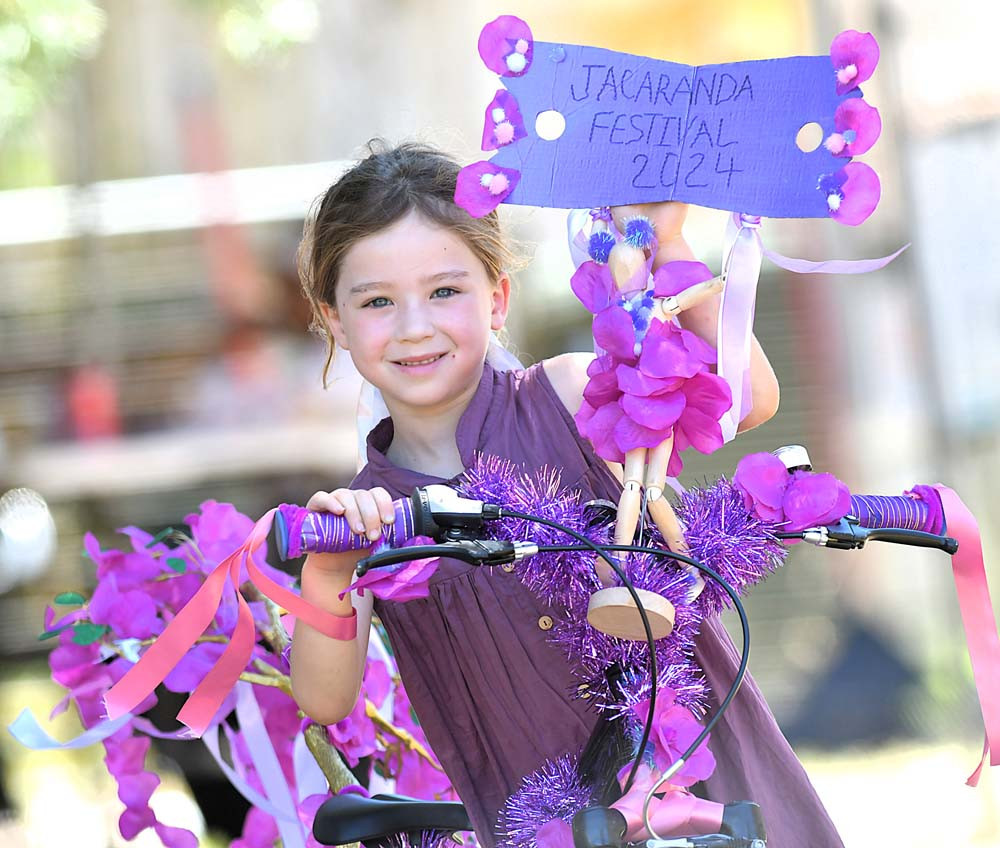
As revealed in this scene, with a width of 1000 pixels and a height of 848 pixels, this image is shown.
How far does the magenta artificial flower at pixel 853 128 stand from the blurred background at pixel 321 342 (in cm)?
377

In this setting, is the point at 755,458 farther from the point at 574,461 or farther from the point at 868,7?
the point at 868,7

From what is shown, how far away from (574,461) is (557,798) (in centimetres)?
52

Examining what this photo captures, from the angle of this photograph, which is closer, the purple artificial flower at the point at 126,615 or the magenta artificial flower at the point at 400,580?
the magenta artificial flower at the point at 400,580

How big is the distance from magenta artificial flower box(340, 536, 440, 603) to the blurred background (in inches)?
147

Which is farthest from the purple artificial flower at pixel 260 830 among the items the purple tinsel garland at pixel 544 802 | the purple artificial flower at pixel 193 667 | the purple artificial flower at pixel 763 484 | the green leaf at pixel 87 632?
the purple artificial flower at pixel 763 484

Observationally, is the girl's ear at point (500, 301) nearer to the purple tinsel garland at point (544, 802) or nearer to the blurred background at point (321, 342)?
the purple tinsel garland at point (544, 802)

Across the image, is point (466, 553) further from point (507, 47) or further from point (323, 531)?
point (507, 47)

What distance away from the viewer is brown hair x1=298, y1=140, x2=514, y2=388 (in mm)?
2062

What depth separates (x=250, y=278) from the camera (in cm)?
735

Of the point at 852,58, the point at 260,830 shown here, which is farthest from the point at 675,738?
the point at 260,830

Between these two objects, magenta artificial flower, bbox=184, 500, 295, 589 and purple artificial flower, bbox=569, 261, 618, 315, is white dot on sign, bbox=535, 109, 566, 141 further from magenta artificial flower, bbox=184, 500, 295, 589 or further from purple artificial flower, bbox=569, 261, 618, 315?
magenta artificial flower, bbox=184, 500, 295, 589

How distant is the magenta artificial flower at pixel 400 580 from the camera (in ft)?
5.56

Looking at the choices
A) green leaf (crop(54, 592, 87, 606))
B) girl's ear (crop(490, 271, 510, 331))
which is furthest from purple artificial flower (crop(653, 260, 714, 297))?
green leaf (crop(54, 592, 87, 606))

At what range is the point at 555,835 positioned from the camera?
1626 millimetres
